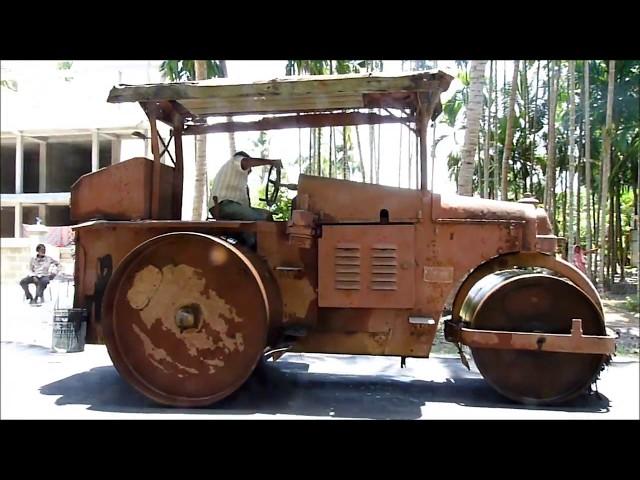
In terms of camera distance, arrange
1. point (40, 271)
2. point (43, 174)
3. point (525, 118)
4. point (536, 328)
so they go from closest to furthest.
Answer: point (536, 328) → point (40, 271) → point (43, 174) → point (525, 118)

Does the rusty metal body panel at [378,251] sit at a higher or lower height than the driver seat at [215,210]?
lower

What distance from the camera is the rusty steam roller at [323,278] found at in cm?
447

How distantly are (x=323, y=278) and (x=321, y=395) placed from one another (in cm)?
→ 99

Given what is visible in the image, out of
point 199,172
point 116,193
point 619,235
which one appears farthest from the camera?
point 619,235

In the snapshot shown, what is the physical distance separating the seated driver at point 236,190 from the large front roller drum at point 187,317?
68cm

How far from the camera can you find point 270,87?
4578 millimetres

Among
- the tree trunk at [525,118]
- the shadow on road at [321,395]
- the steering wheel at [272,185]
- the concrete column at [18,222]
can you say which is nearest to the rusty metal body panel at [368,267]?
the shadow on road at [321,395]

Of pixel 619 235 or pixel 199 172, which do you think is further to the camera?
pixel 619 235

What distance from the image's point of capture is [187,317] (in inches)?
175

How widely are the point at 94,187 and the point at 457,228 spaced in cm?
321

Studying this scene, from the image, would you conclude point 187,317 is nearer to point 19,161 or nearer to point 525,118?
point 19,161

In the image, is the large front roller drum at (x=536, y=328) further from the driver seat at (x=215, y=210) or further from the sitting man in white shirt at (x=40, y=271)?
the sitting man in white shirt at (x=40, y=271)

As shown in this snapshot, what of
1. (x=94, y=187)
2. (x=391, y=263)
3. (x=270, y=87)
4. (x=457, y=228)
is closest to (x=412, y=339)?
(x=391, y=263)

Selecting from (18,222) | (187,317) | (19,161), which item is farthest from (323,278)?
(19,161)
